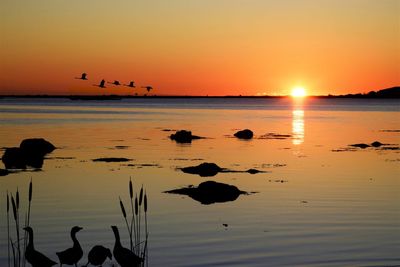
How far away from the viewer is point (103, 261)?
1653 cm

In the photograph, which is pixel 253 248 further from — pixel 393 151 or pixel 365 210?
pixel 393 151

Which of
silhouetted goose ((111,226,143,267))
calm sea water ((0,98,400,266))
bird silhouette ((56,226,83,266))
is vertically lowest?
calm sea water ((0,98,400,266))

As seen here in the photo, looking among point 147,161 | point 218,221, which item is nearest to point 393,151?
point 147,161

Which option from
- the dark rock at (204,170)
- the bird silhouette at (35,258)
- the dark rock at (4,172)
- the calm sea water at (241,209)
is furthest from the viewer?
the dark rock at (204,170)

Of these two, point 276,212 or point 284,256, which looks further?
point 276,212

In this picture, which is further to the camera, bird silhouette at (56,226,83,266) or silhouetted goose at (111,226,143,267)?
bird silhouette at (56,226,83,266)

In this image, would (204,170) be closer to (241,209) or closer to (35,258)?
(241,209)

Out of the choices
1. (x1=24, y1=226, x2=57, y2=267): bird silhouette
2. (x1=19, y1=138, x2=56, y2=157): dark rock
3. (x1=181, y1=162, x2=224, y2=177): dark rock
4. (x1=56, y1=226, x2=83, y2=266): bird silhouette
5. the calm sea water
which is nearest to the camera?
(x1=24, y1=226, x2=57, y2=267): bird silhouette

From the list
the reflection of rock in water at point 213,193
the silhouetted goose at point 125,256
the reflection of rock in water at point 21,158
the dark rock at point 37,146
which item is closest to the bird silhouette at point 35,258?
the silhouetted goose at point 125,256

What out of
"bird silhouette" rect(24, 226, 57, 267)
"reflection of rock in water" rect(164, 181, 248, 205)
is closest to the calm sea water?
"reflection of rock in water" rect(164, 181, 248, 205)

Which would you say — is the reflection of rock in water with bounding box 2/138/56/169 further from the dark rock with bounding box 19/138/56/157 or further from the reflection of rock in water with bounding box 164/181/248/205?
the reflection of rock in water with bounding box 164/181/248/205

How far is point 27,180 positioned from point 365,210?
53.9ft

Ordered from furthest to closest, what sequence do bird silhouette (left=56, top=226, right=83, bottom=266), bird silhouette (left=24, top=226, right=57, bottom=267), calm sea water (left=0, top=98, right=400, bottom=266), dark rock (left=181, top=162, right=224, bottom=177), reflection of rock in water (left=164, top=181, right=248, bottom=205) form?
dark rock (left=181, top=162, right=224, bottom=177) → reflection of rock in water (left=164, top=181, right=248, bottom=205) → calm sea water (left=0, top=98, right=400, bottom=266) → bird silhouette (left=56, top=226, right=83, bottom=266) → bird silhouette (left=24, top=226, right=57, bottom=267)

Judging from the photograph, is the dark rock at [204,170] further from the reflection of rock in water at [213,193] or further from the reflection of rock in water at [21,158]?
the reflection of rock in water at [21,158]
